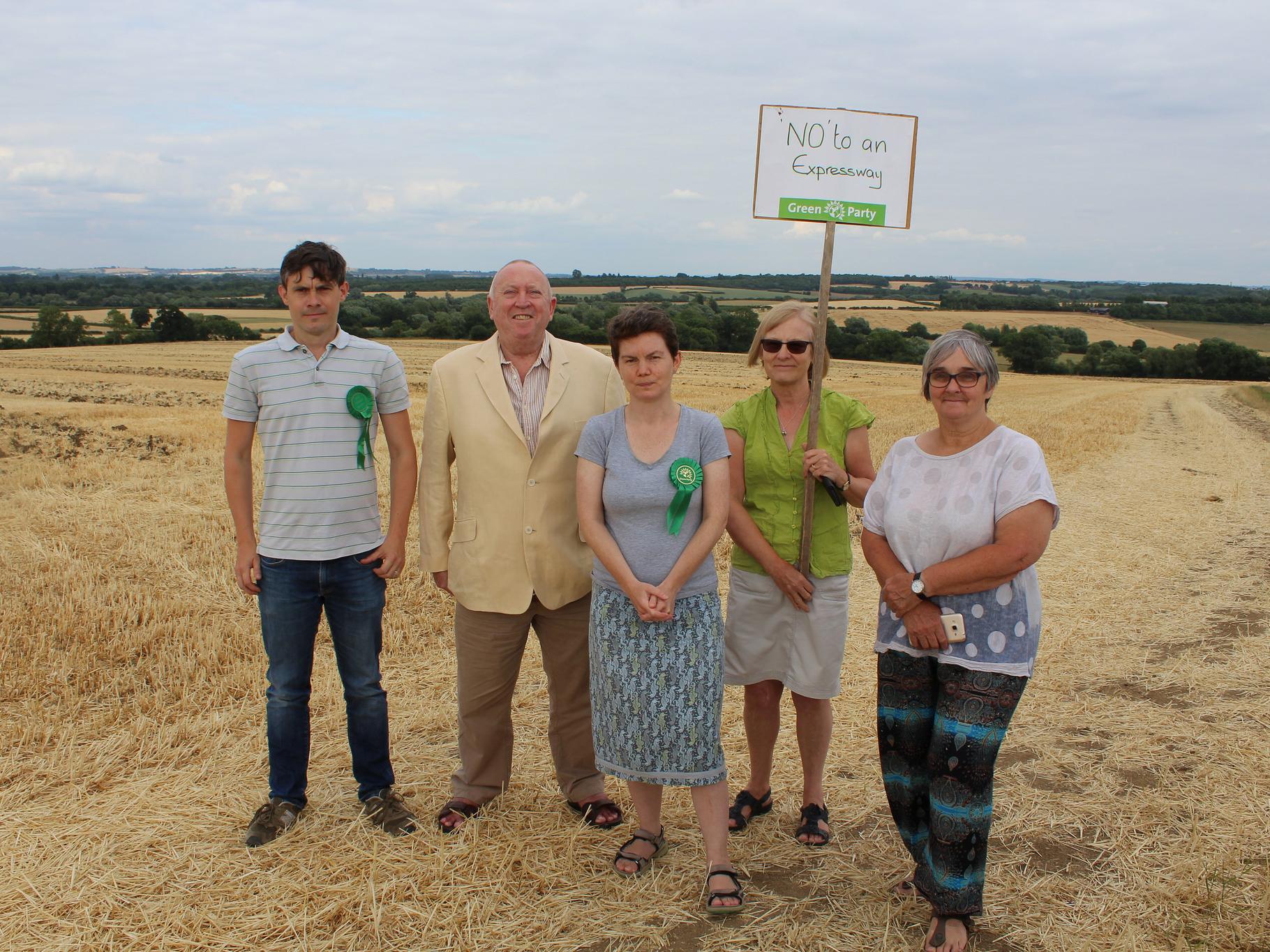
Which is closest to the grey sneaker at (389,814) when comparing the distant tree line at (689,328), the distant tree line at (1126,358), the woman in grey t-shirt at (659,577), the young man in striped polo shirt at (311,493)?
the young man in striped polo shirt at (311,493)

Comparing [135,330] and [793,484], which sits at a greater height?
[793,484]

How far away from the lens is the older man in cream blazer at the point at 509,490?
3932 mm

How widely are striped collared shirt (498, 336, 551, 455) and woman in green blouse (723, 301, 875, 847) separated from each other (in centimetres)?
81

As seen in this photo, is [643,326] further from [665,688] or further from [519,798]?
→ [519,798]

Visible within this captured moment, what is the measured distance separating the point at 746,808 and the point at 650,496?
1.69 m

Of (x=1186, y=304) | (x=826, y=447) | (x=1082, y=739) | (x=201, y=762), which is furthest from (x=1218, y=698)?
(x=1186, y=304)

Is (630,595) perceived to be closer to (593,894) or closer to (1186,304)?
(593,894)

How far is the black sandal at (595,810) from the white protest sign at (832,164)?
278cm

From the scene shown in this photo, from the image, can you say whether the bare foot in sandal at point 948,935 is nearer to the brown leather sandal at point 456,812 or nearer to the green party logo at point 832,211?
the brown leather sandal at point 456,812

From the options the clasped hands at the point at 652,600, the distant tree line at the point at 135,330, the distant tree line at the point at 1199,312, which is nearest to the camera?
the clasped hands at the point at 652,600

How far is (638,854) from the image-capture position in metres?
3.83

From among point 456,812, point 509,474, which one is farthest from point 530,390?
point 456,812

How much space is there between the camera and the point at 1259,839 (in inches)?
157

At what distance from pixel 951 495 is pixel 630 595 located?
119 centimetres
